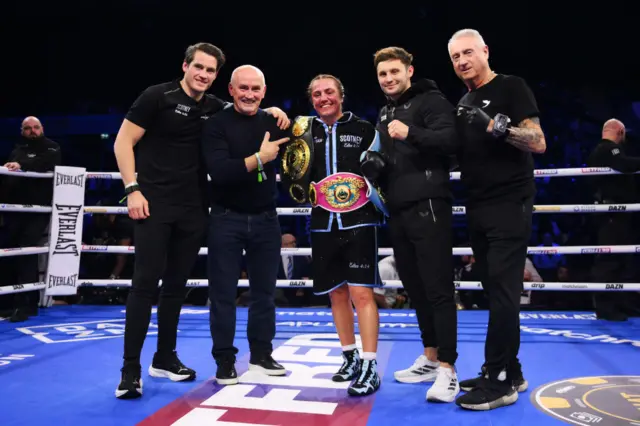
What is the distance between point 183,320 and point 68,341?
88 cm

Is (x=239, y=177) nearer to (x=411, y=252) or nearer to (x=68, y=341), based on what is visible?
(x=411, y=252)

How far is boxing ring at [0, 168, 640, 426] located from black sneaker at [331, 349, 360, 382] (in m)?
0.06

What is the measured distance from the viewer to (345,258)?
220cm

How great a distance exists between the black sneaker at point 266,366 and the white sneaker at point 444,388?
0.70 m

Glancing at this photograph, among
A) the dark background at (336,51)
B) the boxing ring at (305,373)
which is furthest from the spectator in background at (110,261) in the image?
the dark background at (336,51)

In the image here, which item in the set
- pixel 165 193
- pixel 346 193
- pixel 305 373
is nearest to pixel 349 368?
pixel 305 373

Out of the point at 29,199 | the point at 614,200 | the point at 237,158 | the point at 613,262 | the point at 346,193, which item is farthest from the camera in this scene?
the point at 29,199

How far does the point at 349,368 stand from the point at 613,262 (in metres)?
2.52

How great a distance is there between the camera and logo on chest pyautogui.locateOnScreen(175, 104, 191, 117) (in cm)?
224

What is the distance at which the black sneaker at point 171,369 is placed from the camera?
224cm

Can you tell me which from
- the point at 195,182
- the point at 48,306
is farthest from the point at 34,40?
the point at 195,182

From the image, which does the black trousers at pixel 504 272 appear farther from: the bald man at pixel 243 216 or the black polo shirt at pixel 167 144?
the black polo shirt at pixel 167 144

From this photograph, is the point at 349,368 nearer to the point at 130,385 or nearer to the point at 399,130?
the point at 130,385

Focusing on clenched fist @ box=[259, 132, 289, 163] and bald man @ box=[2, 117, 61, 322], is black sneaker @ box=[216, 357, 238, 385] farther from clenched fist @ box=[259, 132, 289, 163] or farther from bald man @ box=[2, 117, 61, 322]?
bald man @ box=[2, 117, 61, 322]
